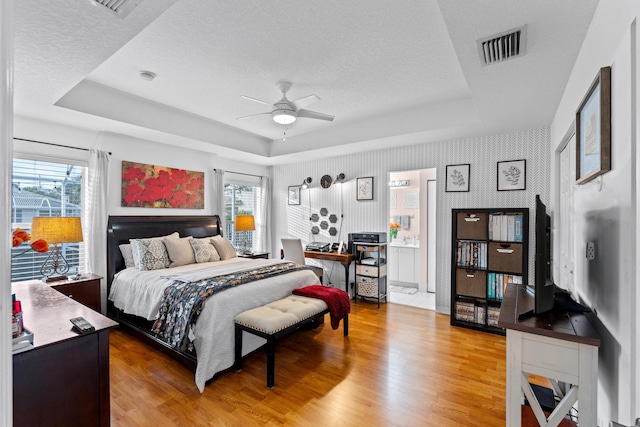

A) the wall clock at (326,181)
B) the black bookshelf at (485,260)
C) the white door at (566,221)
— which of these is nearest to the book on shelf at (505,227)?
the black bookshelf at (485,260)

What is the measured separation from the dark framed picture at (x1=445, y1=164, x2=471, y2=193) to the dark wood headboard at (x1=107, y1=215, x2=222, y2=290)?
3577 millimetres

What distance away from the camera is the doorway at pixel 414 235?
5.55 m

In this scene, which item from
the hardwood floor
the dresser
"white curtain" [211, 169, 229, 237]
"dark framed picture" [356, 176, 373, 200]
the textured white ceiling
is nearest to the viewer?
the dresser

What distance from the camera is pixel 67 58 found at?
81.4 inches

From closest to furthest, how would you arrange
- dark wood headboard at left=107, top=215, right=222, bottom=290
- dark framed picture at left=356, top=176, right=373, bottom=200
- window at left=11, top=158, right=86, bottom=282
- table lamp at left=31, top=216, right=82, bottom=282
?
table lamp at left=31, top=216, right=82, bottom=282
window at left=11, top=158, right=86, bottom=282
dark wood headboard at left=107, top=215, right=222, bottom=290
dark framed picture at left=356, top=176, right=373, bottom=200

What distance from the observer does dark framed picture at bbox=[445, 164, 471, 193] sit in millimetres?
4090

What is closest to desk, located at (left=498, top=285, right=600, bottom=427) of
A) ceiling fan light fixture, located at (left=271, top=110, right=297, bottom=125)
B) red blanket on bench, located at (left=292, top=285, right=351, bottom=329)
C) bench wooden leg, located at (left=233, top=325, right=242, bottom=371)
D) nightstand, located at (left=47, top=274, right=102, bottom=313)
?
red blanket on bench, located at (left=292, top=285, right=351, bottom=329)

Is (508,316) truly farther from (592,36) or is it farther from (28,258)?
(28,258)

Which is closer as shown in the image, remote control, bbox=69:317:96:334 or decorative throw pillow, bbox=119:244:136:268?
remote control, bbox=69:317:96:334

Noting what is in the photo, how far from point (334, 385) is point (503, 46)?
269 cm

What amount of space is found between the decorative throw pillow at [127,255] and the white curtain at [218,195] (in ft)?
4.94

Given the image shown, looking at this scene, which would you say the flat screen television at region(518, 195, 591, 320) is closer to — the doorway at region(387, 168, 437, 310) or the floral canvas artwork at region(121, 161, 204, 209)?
the doorway at region(387, 168, 437, 310)

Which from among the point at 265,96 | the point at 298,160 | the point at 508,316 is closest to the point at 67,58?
the point at 265,96

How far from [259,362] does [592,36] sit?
3.34 meters
